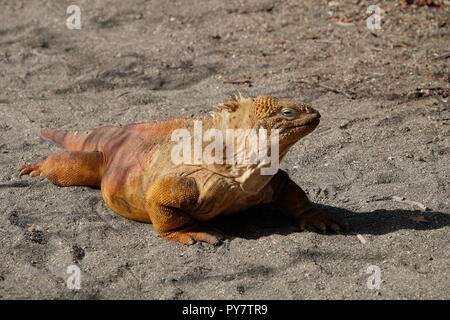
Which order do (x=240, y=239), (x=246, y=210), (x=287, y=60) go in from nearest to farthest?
(x=240, y=239), (x=246, y=210), (x=287, y=60)

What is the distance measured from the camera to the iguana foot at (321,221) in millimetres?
6082

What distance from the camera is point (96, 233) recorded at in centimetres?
614

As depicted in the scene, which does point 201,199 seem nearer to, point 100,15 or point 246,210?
point 246,210

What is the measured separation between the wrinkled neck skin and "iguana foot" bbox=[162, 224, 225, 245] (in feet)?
1.40

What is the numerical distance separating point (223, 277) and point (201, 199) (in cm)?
64

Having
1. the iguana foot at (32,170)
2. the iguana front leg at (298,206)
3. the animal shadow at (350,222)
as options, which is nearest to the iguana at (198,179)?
the iguana front leg at (298,206)

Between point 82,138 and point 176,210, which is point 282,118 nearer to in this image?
point 176,210

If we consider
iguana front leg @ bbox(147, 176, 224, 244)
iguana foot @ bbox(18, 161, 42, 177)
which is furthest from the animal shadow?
iguana foot @ bbox(18, 161, 42, 177)

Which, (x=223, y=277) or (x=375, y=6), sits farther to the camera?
(x=375, y=6)

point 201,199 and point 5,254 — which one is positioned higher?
point 201,199

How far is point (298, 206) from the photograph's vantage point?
6.16 meters

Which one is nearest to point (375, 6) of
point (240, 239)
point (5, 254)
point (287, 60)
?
point (287, 60)

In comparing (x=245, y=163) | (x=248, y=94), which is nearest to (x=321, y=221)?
(x=245, y=163)

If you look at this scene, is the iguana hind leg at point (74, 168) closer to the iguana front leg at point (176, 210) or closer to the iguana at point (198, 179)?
the iguana at point (198, 179)
